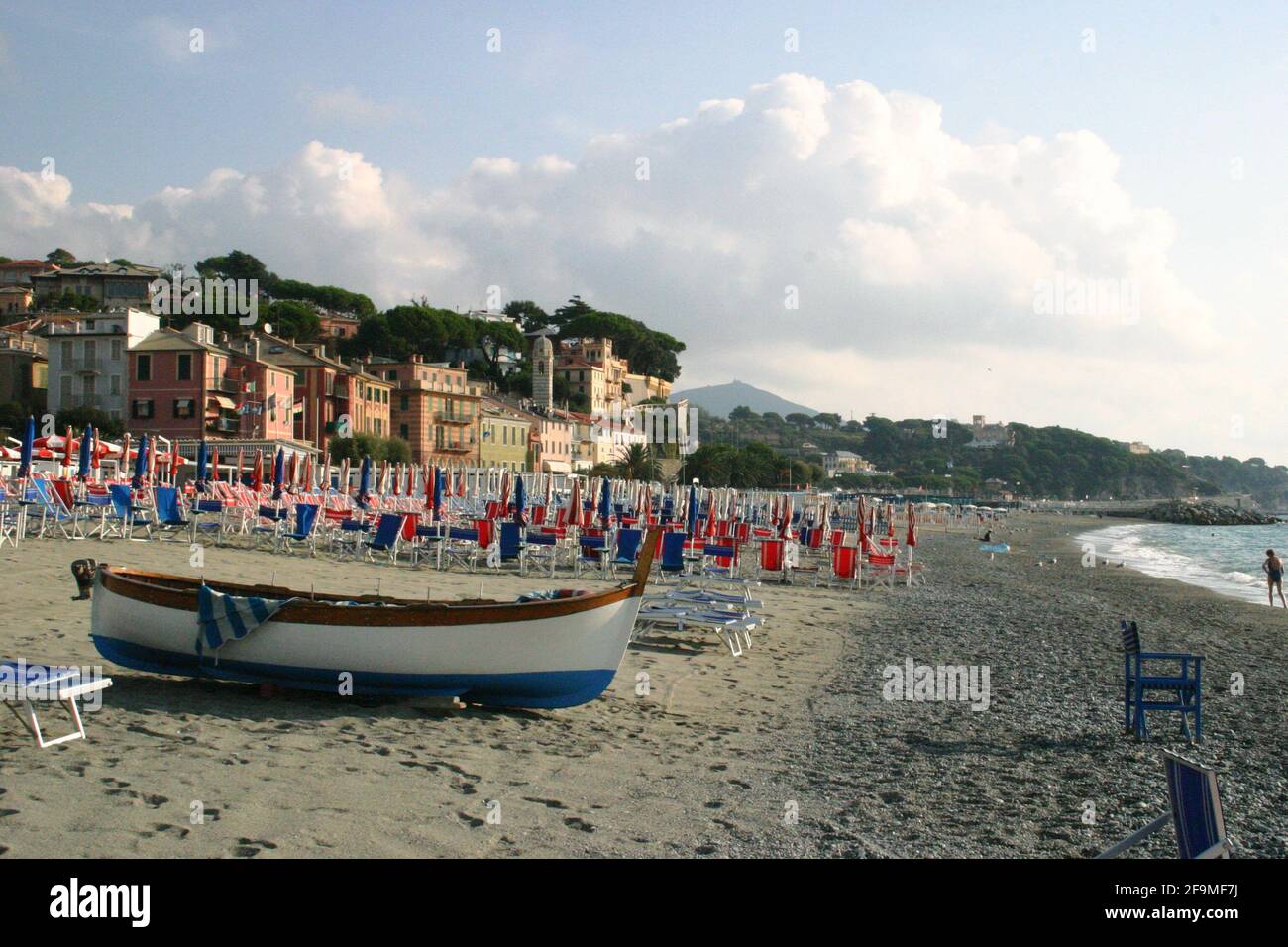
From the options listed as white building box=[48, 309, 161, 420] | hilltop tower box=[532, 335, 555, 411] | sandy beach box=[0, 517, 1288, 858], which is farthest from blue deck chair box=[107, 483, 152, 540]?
hilltop tower box=[532, 335, 555, 411]

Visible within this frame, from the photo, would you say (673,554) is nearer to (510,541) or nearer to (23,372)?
(510,541)

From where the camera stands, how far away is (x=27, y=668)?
6.21m

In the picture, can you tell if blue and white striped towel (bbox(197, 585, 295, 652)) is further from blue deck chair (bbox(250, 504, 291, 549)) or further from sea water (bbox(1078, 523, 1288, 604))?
sea water (bbox(1078, 523, 1288, 604))

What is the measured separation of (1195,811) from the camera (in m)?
4.02

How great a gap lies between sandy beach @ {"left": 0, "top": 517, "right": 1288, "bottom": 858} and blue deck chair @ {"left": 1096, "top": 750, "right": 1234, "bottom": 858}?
1.52 meters

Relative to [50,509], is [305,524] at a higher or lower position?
lower

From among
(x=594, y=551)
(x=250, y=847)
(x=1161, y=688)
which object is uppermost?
(x=594, y=551)

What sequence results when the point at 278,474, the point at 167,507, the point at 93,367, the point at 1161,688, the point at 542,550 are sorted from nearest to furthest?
the point at 1161,688, the point at 167,507, the point at 278,474, the point at 542,550, the point at 93,367

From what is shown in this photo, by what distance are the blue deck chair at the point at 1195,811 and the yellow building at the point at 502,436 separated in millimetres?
71069

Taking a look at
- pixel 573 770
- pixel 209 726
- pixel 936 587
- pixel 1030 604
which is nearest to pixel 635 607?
pixel 573 770

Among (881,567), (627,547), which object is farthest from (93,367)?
(881,567)

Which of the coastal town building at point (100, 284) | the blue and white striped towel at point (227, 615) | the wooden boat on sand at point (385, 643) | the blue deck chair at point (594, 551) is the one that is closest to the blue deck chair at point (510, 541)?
the blue deck chair at point (594, 551)

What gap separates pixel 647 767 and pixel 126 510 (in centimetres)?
1513
